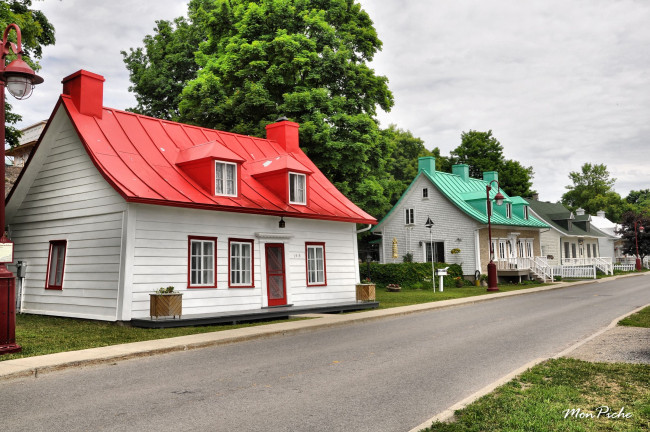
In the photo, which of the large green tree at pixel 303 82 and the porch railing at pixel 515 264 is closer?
the large green tree at pixel 303 82

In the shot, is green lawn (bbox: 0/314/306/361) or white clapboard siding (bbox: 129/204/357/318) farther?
white clapboard siding (bbox: 129/204/357/318)

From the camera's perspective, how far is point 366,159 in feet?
87.8

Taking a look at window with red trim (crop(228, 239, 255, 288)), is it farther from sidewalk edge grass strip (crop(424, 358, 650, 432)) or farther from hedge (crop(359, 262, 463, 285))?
hedge (crop(359, 262, 463, 285))

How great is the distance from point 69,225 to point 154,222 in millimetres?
3355

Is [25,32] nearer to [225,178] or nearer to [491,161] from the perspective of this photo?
[225,178]

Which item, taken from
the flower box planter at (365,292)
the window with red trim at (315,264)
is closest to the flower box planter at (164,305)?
the window with red trim at (315,264)

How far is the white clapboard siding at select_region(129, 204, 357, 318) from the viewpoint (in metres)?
14.5

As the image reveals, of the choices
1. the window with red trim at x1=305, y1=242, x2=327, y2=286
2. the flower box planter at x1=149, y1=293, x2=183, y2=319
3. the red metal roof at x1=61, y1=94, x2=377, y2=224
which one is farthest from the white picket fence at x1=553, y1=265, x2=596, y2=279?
the flower box planter at x1=149, y1=293, x2=183, y2=319

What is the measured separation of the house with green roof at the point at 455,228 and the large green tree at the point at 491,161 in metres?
14.3

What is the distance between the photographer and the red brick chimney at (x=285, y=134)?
23.0 meters

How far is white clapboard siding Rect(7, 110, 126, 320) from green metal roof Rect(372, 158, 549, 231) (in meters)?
25.1

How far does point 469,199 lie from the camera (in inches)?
1483

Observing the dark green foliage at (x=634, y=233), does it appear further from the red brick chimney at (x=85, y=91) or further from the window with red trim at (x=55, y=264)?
the window with red trim at (x=55, y=264)

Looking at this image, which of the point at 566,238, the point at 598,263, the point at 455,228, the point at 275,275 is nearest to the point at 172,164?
the point at 275,275
